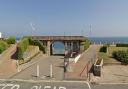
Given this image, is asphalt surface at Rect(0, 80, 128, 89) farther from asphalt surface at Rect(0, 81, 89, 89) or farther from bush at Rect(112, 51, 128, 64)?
bush at Rect(112, 51, 128, 64)

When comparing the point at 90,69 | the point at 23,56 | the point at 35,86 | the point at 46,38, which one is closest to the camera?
the point at 35,86

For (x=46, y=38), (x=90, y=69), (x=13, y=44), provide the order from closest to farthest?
1. (x=90, y=69)
2. (x=13, y=44)
3. (x=46, y=38)

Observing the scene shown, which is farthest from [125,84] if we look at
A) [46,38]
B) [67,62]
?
[46,38]

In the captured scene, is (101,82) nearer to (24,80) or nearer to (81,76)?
(81,76)

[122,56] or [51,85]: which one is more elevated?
[122,56]

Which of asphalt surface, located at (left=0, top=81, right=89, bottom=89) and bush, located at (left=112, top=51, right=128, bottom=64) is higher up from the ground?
bush, located at (left=112, top=51, right=128, bottom=64)

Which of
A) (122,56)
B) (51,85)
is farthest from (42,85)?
(122,56)

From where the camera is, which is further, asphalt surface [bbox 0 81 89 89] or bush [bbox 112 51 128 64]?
bush [bbox 112 51 128 64]

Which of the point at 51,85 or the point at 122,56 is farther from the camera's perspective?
the point at 122,56

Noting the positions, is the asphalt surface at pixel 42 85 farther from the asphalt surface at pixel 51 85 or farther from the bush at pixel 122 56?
the bush at pixel 122 56

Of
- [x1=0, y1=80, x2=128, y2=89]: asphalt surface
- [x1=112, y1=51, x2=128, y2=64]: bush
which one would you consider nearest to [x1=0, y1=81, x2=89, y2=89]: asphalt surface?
[x1=0, y1=80, x2=128, y2=89]: asphalt surface

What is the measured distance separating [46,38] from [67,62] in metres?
31.4

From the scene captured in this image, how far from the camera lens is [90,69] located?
26.7 m

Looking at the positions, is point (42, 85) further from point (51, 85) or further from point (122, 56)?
point (122, 56)
